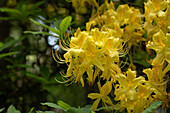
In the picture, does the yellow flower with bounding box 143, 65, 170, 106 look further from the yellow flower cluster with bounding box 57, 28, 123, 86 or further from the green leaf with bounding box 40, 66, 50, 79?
the green leaf with bounding box 40, 66, 50, 79

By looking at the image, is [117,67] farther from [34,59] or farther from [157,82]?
[34,59]

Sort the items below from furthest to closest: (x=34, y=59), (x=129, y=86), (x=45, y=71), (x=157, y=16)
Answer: (x=34, y=59), (x=45, y=71), (x=157, y=16), (x=129, y=86)

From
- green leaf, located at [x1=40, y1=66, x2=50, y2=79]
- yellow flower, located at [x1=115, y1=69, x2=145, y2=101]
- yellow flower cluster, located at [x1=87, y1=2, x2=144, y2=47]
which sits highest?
yellow flower cluster, located at [x1=87, y1=2, x2=144, y2=47]

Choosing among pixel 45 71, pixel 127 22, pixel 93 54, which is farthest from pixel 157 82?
pixel 45 71

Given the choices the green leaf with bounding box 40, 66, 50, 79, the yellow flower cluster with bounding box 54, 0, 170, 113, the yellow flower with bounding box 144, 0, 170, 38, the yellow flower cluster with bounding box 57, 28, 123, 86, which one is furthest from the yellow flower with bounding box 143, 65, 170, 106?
the green leaf with bounding box 40, 66, 50, 79

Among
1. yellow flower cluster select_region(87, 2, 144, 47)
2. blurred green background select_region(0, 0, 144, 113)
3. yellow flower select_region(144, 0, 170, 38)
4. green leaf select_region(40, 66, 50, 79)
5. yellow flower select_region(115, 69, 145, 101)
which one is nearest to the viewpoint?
yellow flower select_region(115, 69, 145, 101)

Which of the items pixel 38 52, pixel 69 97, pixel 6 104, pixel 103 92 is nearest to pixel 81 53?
pixel 103 92

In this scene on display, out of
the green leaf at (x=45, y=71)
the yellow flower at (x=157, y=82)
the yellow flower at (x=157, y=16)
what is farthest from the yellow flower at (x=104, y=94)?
the green leaf at (x=45, y=71)

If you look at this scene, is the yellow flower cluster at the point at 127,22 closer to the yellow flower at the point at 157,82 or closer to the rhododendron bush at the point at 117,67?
the rhododendron bush at the point at 117,67

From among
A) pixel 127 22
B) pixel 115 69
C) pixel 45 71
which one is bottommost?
pixel 45 71

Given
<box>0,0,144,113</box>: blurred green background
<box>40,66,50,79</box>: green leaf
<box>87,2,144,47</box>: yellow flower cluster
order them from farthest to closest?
<box>40,66,50,79</box>: green leaf
<box>0,0,144,113</box>: blurred green background
<box>87,2,144,47</box>: yellow flower cluster

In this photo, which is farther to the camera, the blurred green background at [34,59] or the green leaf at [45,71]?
the green leaf at [45,71]

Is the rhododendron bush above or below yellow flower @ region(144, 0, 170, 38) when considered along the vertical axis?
below

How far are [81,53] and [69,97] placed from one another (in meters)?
0.66
